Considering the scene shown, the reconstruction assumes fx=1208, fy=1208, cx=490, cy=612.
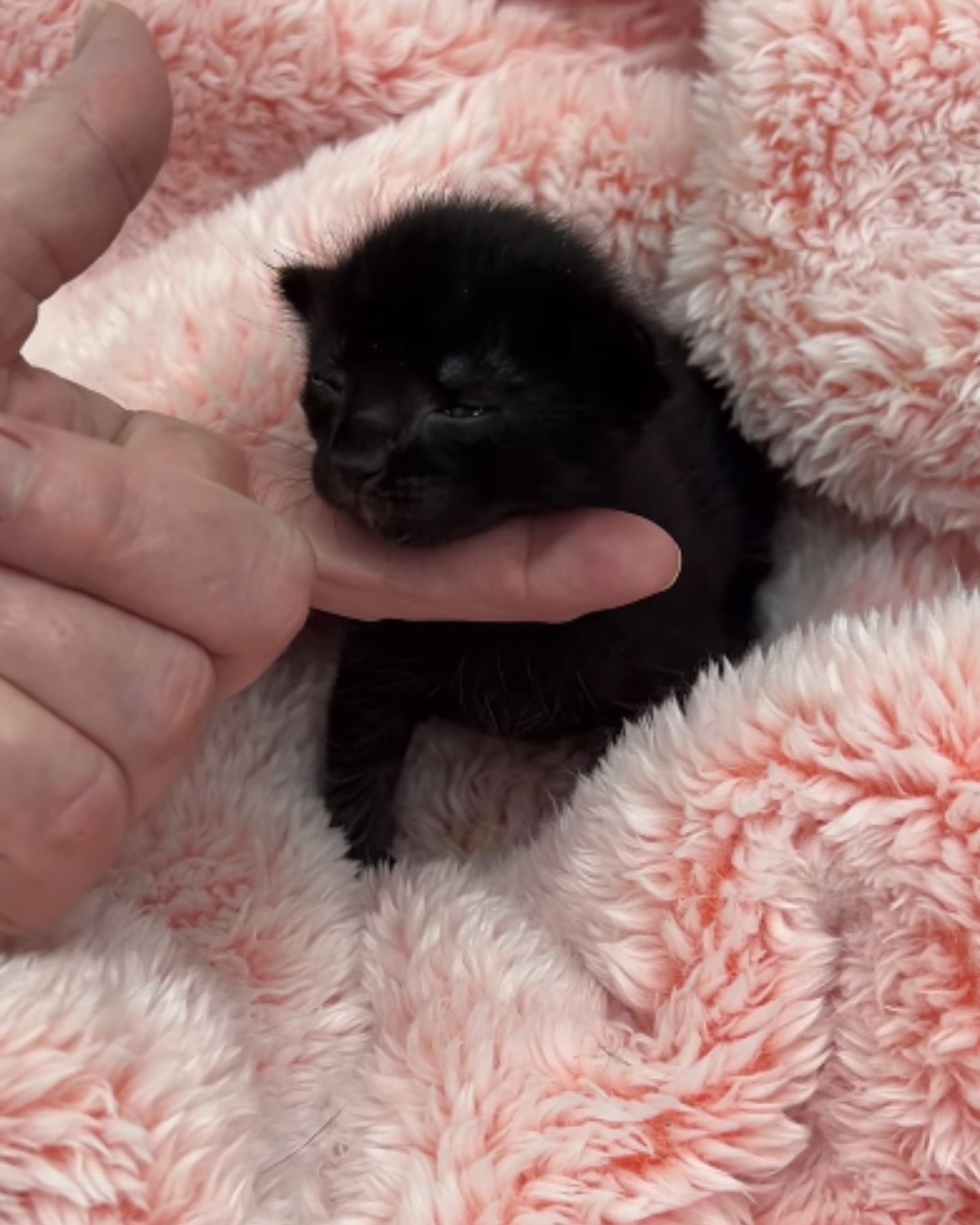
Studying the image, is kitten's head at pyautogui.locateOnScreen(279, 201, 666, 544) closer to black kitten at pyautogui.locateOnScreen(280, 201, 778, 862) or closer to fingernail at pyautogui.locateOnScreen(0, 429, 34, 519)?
black kitten at pyautogui.locateOnScreen(280, 201, 778, 862)


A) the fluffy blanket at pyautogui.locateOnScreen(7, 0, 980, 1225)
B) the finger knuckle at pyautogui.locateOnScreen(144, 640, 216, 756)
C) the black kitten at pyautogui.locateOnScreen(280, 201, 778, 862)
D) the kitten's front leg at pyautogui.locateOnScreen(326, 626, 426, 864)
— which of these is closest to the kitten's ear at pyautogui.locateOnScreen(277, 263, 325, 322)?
the black kitten at pyautogui.locateOnScreen(280, 201, 778, 862)

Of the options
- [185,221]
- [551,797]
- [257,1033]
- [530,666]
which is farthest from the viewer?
[185,221]

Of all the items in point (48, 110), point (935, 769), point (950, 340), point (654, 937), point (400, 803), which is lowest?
point (400, 803)

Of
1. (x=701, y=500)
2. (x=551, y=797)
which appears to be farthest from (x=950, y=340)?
(x=551, y=797)

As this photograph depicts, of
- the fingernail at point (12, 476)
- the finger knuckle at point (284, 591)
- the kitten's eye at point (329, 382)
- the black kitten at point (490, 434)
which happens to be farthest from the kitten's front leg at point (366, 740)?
the fingernail at point (12, 476)

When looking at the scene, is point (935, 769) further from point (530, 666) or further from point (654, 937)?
point (530, 666)

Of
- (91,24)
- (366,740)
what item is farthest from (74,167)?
(366,740)

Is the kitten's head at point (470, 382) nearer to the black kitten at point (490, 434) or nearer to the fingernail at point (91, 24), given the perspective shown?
the black kitten at point (490, 434)
